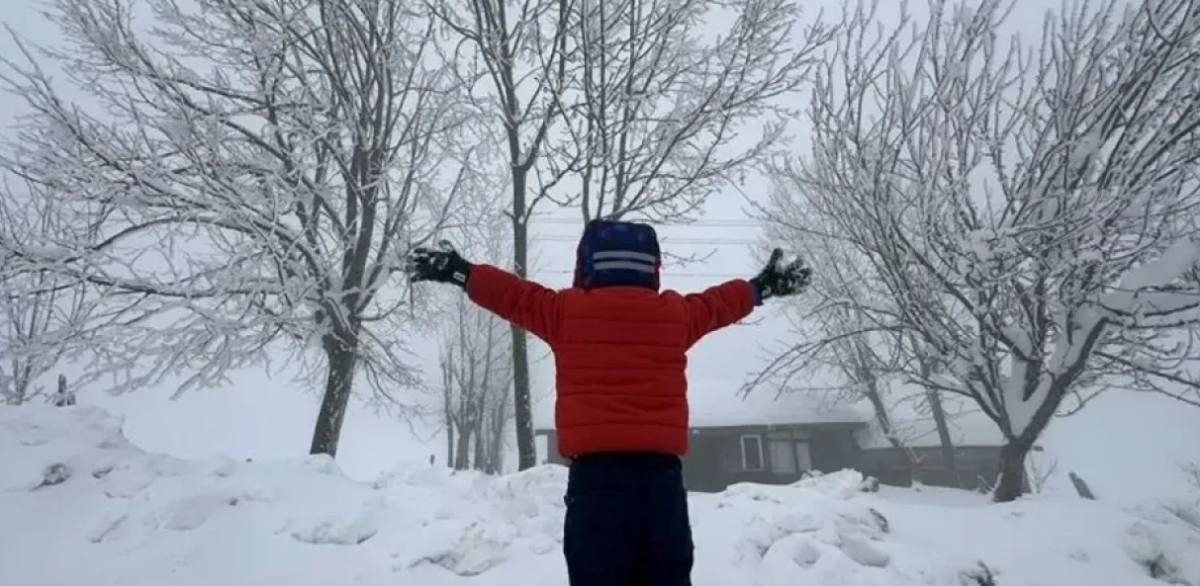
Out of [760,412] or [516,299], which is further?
[760,412]

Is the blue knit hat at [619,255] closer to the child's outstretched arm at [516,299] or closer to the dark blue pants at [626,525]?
the child's outstretched arm at [516,299]

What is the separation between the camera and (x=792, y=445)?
24.9 meters


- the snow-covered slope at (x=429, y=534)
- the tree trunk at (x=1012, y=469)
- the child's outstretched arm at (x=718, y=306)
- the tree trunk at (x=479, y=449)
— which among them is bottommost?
the snow-covered slope at (x=429, y=534)

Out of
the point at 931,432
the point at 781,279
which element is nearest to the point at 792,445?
the point at 931,432

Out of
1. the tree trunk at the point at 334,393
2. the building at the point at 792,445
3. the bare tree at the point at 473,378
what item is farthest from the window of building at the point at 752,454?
the tree trunk at the point at 334,393

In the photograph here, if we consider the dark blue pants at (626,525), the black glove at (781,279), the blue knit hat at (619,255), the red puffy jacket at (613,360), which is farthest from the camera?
the black glove at (781,279)

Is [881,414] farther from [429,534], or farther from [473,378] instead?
[429,534]

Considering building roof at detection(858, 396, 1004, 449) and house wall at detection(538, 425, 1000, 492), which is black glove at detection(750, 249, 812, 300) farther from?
building roof at detection(858, 396, 1004, 449)

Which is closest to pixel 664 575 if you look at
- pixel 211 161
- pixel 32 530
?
pixel 32 530

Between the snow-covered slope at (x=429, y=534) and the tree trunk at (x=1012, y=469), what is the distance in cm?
192

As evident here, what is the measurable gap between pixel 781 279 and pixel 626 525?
3.94 feet

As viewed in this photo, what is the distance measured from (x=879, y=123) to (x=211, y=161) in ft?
22.3

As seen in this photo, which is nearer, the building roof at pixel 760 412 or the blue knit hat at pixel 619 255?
the blue knit hat at pixel 619 255

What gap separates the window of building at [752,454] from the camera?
24.4 m
